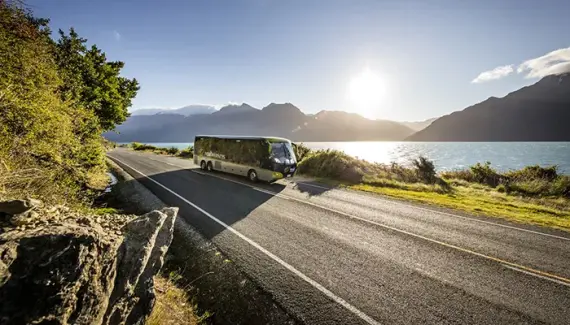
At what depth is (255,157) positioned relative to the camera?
17.1 meters

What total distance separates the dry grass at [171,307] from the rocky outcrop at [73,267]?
0.46 m

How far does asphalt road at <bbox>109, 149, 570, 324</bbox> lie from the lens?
440 cm

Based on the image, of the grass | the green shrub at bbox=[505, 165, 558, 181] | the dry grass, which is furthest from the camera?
the green shrub at bbox=[505, 165, 558, 181]

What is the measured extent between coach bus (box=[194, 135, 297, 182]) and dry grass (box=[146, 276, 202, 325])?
36.9 ft

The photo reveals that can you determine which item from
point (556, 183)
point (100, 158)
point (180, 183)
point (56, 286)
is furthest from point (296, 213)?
point (556, 183)

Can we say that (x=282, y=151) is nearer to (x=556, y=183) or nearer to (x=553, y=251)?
(x=553, y=251)

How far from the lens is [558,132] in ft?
599

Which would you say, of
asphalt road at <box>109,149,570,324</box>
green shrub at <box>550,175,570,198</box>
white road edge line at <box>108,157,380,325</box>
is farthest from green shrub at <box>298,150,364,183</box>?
white road edge line at <box>108,157,380,325</box>

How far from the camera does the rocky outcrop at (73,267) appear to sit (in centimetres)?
225

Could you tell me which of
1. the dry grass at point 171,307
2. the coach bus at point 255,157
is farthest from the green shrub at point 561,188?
the dry grass at point 171,307

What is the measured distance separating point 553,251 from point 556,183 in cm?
1353

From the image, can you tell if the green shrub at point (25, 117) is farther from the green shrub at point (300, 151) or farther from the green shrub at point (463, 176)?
the green shrub at point (463, 176)

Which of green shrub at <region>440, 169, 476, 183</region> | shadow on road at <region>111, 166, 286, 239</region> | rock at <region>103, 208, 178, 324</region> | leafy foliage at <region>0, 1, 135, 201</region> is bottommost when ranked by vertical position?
green shrub at <region>440, 169, 476, 183</region>

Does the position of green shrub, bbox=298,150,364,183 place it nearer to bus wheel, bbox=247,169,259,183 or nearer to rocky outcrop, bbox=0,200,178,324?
bus wheel, bbox=247,169,259,183
